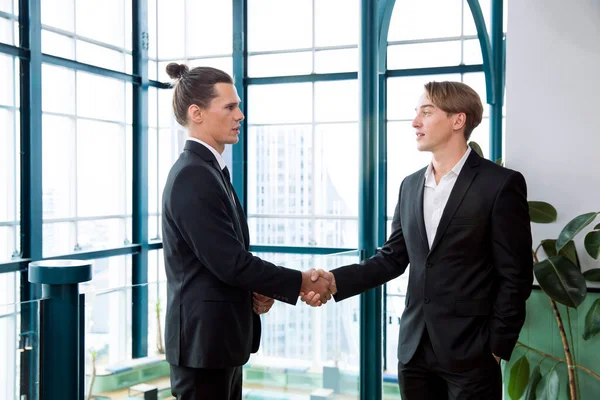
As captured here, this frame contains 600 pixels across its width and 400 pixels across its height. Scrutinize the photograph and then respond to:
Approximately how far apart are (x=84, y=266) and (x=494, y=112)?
7.08 metres

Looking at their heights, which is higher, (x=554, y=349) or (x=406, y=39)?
(x=406, y=39)

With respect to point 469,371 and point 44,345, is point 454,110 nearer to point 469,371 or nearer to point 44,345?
point 469,371

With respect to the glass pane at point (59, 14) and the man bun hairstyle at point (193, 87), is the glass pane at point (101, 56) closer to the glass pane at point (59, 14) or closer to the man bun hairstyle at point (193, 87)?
the glass pane at point (59, 14)

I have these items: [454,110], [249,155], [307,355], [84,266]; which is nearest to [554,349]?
[307,355]

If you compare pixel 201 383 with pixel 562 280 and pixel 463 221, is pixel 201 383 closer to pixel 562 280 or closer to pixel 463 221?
pixel 463 221

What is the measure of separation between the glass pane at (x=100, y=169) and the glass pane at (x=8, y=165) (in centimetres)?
126

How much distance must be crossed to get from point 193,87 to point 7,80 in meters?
5.80

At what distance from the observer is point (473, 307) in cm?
226

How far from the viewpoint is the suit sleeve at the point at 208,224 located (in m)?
2.06

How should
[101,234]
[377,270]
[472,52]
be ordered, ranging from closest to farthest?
[377,270] < [472,52] < [101,234]

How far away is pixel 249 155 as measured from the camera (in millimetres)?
9812

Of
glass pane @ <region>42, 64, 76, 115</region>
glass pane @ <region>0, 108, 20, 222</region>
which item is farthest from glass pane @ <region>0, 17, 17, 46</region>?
glass pane @ <region>0, 108, 20, 222</region>

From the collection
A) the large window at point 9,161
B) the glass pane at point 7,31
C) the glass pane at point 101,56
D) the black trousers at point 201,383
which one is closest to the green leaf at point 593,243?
the black trousers at point 201,383

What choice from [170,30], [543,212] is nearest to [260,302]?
[543,212]
